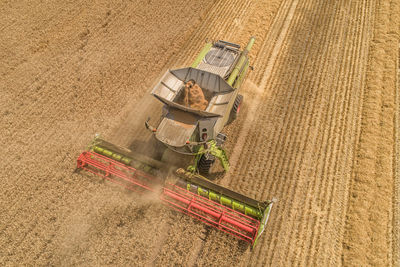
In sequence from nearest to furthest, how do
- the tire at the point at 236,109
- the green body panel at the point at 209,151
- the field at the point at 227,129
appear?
the field at the point at 227,129, the green body panel at the point at 209,151, the tire at the point at 236,109

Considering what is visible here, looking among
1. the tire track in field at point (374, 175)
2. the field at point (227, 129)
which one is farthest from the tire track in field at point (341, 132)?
the tire track in field at point (374, 175)

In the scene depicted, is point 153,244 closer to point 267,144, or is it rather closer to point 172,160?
point 172,160

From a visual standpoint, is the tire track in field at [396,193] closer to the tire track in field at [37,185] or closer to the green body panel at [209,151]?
the green body panel at [209,151]

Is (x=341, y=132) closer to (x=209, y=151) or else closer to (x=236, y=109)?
(x=236, y=109)

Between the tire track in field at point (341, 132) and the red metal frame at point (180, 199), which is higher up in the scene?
the tire track in field at point (341, 132)

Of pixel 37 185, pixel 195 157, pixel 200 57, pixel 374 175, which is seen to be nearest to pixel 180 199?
pixel 195 157

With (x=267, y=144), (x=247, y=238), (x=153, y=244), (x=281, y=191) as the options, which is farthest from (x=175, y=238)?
(x=267, y=144)

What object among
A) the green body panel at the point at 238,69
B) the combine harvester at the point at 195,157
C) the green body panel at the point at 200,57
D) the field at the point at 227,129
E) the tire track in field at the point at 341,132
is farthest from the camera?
the green body panel at the point at 200,57
